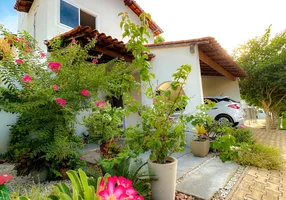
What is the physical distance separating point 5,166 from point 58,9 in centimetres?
561

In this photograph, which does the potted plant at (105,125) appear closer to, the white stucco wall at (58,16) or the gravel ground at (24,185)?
the gravel ground at (24,185)

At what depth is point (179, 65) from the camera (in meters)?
6.11

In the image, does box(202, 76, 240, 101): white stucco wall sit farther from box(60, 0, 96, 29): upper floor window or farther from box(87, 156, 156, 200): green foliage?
box(87, 156, 156, 200): green foliage

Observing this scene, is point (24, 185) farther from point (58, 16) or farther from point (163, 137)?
point (58, 16)

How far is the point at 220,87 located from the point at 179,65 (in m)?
7.83

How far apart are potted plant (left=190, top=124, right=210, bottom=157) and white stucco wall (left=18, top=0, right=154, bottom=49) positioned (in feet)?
18.3

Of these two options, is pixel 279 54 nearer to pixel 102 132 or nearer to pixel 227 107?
pixel 227 107

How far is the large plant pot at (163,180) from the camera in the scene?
2.31 m

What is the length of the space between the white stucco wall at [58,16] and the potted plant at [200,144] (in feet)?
18.3

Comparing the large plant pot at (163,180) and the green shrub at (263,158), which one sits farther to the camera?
the green shrub at (263,158)

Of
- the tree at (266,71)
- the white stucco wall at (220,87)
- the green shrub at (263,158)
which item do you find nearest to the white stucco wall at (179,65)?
the green shrub at (263,158)

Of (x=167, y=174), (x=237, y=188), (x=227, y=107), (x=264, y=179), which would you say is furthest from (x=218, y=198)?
(x=227, y=107)

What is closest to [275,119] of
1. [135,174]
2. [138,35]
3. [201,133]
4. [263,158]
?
[263,158]

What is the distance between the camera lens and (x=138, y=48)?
87.9 inches
